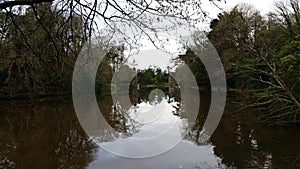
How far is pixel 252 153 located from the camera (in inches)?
257

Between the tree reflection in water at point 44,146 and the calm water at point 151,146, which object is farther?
the tree reflection in water at point 44,146

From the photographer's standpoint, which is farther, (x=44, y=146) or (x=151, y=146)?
(x=44, y=146)

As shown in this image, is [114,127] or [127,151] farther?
[114,127]

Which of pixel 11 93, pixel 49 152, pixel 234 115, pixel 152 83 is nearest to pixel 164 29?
pixel 49 152

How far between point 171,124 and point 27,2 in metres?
8.58

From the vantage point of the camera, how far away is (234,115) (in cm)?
1261

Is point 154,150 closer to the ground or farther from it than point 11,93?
closer to the ground

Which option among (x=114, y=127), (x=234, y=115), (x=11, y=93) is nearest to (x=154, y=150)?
(x=114, y=127)

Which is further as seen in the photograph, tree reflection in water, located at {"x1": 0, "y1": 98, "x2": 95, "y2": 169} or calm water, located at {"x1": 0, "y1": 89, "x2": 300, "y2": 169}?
tree reflection in water, located at {"x1": 0, "y1": 98, "x2": 95, "y2": 169}

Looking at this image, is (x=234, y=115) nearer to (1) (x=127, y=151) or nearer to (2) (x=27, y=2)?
(1) (x=127, y=151)

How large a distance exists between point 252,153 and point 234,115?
619 centimetres

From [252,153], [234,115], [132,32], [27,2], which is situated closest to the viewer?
[27,2]

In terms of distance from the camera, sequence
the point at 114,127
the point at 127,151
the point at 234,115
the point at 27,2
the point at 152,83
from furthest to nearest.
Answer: the point at 152,83 < the point at 234,115 < the point at 114,127 < the point at 127,151 < the point at 27,2

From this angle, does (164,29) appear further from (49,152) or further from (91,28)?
(49,152)
